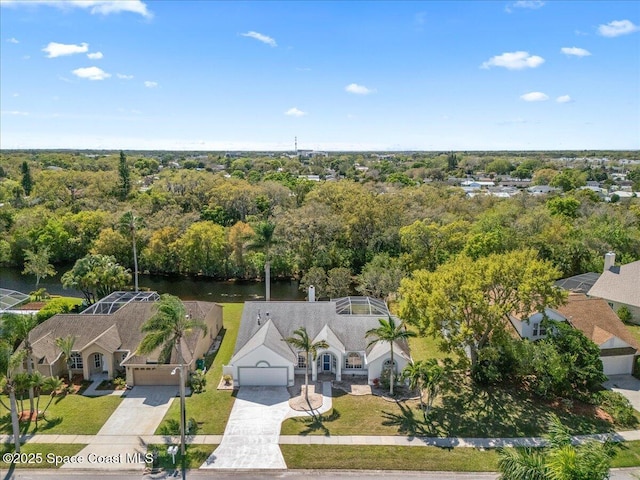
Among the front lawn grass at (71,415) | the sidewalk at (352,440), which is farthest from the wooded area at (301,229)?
the sidewalk at (352,440)

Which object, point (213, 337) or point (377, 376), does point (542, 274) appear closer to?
point (377, 376)

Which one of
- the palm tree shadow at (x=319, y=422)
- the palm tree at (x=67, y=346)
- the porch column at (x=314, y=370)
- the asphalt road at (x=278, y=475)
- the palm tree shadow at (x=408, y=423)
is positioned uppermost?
the palm tree at (x=67, y=346)

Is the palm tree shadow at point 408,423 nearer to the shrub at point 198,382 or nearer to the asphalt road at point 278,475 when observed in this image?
the asphalt road at point 278,475

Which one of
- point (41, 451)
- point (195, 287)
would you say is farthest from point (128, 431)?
point (195, 287)

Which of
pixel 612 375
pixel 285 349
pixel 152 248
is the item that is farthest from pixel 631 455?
pixel 152 248

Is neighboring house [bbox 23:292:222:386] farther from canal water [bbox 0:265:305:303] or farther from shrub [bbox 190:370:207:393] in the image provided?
canal water [bbox 0:265:305:303]

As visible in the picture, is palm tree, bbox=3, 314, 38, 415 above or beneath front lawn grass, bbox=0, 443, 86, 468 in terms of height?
above

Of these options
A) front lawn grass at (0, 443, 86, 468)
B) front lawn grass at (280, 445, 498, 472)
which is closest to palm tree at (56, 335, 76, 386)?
front lawn grass at (0, 443, 86, 468)
